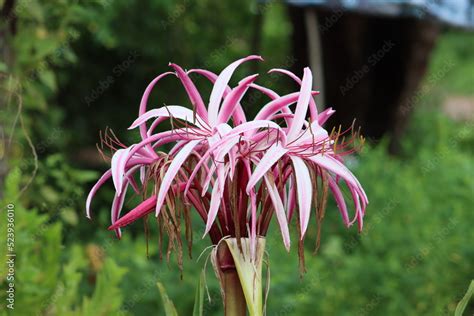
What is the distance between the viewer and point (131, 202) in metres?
6.18

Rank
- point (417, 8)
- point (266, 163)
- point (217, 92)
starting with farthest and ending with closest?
point (417, 8) < point (217, 92) < point (266, 163)

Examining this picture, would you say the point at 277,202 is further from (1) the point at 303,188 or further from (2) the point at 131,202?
(2) the point at 131,202

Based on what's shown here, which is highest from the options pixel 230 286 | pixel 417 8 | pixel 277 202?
pixel 277 202

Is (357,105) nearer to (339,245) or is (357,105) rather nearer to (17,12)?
(339,245)

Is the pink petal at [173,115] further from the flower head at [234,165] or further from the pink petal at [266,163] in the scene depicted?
the pink petal at [266,163]

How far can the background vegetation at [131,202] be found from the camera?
320cm

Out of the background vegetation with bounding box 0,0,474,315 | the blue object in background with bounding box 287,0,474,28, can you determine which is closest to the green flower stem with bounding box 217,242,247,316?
the background vegetation with bounding box 0,0,474,315

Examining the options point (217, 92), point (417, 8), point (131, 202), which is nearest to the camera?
point (217, 92)

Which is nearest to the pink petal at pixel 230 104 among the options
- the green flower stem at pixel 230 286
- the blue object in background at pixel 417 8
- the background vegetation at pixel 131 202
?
the green flower stem at pixel 230 286

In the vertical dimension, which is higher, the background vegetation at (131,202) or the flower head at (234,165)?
the flower head at (234,165)

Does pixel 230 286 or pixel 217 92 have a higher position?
pixel 217 92

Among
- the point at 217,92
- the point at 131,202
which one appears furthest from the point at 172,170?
the point at 131,202

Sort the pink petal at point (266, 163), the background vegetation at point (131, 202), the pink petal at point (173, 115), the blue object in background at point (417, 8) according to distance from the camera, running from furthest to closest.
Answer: the blue object in background at point (417, 8) < the background vegetation at point (131, 202) < the pink petal at point (173, 115) < the pink petal at point (266, 163)

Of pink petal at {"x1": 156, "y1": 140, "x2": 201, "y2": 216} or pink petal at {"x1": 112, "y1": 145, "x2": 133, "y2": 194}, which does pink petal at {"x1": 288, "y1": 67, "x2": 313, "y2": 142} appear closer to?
pink petal at {"x1": 156, "y1": 140, "x2": 201, "y2": 216}
